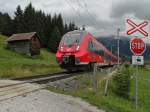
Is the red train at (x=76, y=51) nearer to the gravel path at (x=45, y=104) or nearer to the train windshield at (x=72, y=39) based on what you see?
the train windshield at (x=72, y=39)

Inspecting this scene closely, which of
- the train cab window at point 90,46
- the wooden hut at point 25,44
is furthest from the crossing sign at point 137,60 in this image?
the wooden hut at point 25,44

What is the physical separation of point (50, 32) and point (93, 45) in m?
91.3

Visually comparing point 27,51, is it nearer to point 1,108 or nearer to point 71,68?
point 71,68

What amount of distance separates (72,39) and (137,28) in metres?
17.2

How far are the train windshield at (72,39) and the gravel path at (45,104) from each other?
16.3 m

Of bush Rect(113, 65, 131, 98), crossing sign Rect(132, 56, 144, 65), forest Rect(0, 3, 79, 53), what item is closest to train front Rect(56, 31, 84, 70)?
bush Rect(113, 65, 131, 98)

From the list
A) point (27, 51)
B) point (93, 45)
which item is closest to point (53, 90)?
point (93, 45)

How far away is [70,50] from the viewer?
28.9 m

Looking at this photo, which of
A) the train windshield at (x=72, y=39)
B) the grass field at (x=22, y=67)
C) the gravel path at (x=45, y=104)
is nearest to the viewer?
the gravel path at (x=45, y=104)

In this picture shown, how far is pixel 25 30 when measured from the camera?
110688 mm

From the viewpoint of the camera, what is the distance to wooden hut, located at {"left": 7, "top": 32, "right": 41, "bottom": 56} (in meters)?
87.8

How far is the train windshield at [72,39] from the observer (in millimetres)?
29252

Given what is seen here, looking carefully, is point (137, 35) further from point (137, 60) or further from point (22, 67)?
point (22, 67)

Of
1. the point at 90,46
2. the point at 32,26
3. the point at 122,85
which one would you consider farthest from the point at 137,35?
the point at 32,26
